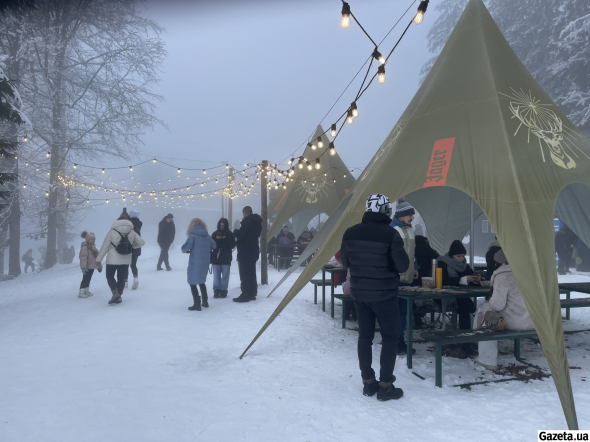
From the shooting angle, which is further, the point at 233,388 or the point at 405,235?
the point at 405,235

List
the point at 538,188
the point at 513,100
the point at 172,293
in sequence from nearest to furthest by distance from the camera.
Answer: the point at 538,188 → the point at 513,100 → the point at 172,293

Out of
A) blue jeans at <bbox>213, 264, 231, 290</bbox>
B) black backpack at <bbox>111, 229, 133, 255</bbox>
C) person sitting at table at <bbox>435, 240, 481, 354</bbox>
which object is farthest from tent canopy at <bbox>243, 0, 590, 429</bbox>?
black backpack at <bbox>111, 229, 133, 255</bbox>

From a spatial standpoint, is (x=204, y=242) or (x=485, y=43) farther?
(x=204, y=242)

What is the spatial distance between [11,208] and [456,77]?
1662 centimetres

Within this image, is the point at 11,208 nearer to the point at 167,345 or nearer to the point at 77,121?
the point at 77,121

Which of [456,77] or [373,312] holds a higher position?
[456,77]

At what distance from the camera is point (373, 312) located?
3.47 metres

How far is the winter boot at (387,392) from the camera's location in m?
3.33

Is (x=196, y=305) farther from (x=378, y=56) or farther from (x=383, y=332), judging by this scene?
(x=378, y=56)

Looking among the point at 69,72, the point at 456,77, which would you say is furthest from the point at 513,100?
the point at 69,72

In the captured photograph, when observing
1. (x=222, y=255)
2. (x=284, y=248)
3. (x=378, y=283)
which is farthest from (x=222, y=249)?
(x=378, y=283)

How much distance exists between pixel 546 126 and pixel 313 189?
923 cm

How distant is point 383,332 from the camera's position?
3393 mm

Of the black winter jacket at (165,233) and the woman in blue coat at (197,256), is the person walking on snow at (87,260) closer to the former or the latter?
the woman in blue coat at (197,256)
